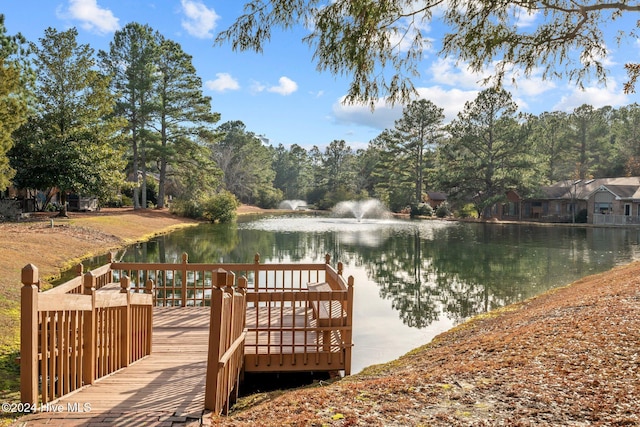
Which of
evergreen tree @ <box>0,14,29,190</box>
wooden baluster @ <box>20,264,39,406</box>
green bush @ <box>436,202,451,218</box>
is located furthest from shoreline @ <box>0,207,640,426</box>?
green bush @ <box>436,202,451,218</box>

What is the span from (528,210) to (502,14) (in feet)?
166

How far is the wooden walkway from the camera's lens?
3.60m

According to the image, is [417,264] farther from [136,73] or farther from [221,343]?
[136,73]

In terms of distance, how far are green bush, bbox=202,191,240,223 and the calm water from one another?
10537mm

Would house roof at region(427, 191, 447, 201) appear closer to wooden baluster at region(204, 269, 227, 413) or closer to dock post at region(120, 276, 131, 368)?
dock post at region(120, 276, 131, 368)

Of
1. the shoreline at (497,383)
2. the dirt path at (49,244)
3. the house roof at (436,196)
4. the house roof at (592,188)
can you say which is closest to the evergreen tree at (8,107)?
the dirt path at (49,244)

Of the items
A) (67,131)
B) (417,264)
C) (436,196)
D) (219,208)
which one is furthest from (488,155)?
(67,131)

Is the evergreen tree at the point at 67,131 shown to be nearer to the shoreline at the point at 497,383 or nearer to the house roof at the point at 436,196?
the shoreline at the point at 497,383

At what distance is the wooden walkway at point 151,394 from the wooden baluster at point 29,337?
0.68 feet

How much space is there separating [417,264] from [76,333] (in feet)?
52.6

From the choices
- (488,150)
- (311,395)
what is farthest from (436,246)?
(488,150)

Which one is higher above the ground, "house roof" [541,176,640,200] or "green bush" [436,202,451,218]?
"house roof" [541,176,640,200]

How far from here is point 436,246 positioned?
2530 centimetres

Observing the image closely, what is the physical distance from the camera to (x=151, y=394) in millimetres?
4398
